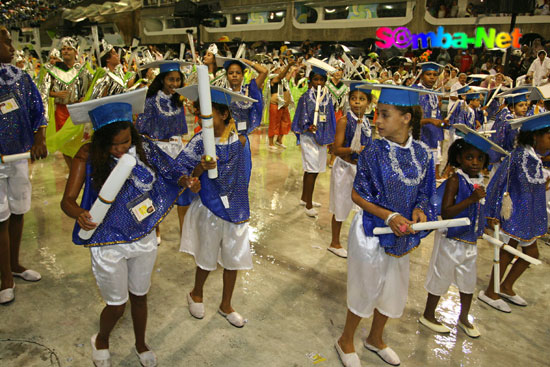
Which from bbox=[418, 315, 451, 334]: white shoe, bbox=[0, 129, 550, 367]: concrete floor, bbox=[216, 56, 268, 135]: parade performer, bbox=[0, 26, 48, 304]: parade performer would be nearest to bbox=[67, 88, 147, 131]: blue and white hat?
bbox=[0, 26, 48, 304]: parade performer

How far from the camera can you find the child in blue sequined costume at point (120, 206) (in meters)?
2.16

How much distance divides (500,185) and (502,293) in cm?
104

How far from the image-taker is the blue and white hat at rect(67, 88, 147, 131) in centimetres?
207

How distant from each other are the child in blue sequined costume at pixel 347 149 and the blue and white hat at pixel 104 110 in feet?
6.96

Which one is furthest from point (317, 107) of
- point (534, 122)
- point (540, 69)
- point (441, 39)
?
point (441, 39)

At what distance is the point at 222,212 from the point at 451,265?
172 centimetres

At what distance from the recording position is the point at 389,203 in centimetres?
238

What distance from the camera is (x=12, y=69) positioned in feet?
10.3

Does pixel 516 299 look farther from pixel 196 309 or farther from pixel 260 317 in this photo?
pixel 196 309

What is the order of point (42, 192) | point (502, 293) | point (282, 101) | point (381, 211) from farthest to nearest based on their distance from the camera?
1. point (282, 101)
2. point (42, 192)
3. point (502, 293)
4. point (381, 211)

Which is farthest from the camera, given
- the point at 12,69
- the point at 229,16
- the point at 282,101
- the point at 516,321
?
the point at 229,16

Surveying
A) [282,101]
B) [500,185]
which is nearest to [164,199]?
[500,185]

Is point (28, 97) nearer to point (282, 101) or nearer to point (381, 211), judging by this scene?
point (381, 211)

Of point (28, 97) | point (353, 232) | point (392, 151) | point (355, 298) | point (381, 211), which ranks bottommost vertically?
point (355, 298)
